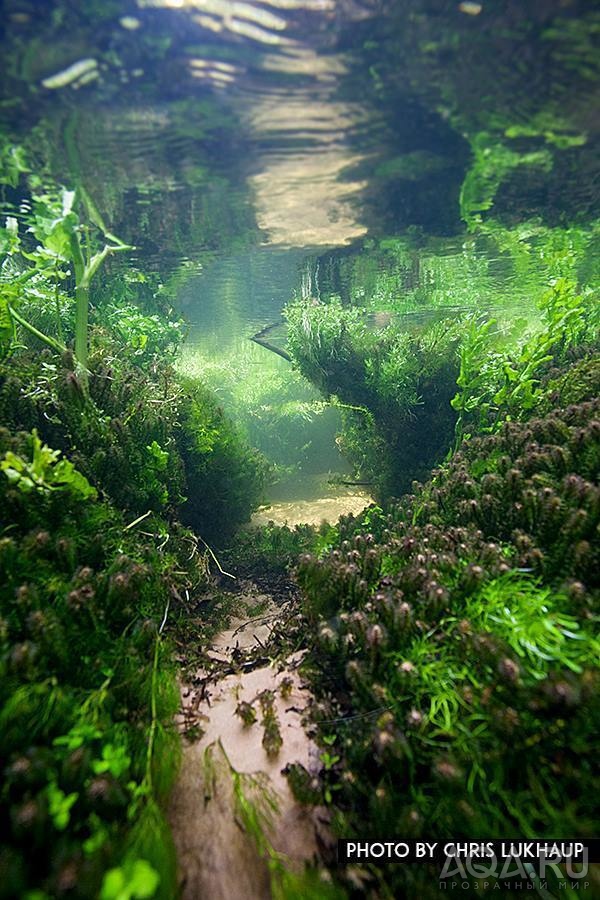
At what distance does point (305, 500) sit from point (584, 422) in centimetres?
1219

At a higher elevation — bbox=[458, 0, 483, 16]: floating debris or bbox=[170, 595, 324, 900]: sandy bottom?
bbox=[458, 0, 483, 16]: floating debris

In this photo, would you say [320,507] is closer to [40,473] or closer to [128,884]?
[40,473]

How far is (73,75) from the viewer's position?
5793mm

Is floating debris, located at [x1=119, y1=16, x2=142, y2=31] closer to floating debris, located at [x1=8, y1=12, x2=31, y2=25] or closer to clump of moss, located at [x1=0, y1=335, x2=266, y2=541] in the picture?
floating debris, located at [x1=8, y1=12, x2=31, y2=25]

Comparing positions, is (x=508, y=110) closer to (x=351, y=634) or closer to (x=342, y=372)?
(x=342, y=372)

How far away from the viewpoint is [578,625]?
111 inches

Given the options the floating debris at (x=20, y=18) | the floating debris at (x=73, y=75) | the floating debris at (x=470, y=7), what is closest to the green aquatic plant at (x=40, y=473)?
the floating debris at (x=20, y=18)

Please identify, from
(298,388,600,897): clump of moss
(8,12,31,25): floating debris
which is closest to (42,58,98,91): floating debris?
(8,12,31,25): floating debris

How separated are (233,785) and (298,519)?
9.94 metres

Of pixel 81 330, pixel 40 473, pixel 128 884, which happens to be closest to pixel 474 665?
pixel 128 884

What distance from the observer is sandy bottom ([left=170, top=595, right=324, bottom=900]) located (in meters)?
2.59

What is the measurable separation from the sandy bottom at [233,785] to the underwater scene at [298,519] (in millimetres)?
21

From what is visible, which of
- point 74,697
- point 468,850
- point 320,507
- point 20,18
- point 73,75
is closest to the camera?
point 468,850

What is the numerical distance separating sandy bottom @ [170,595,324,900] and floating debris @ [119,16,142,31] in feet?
26.5
